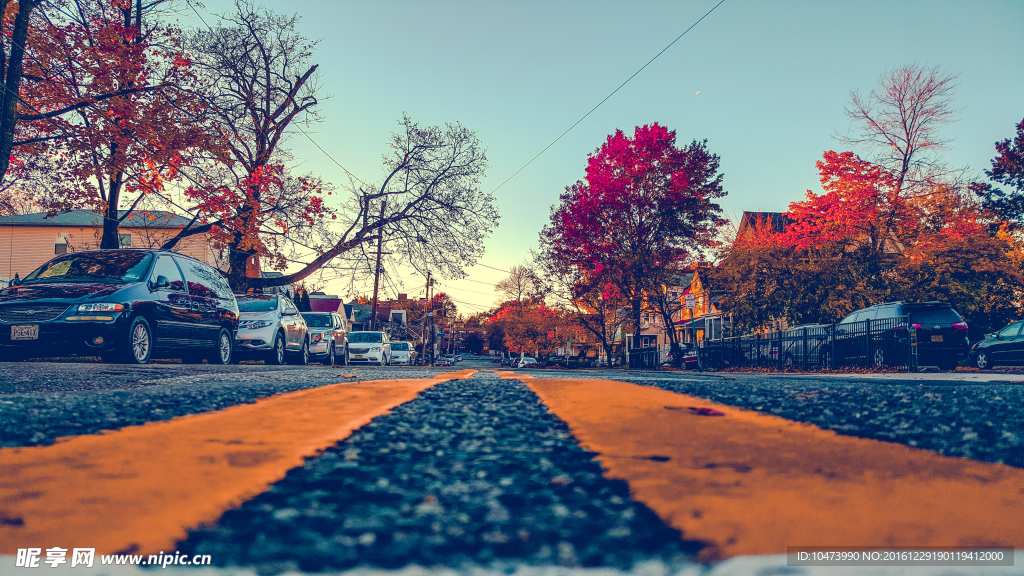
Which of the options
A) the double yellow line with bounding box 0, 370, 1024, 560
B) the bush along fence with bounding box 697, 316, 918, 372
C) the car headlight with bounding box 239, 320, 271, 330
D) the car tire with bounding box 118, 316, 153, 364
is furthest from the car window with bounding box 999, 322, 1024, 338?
the car tire with bounding box 118, 316, 153, 364

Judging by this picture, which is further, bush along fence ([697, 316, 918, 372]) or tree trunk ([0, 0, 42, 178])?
bush along fence ([697, 316, 918, 372])

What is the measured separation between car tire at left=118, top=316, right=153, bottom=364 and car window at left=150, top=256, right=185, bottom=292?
715mm

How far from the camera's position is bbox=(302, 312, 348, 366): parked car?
57.7ft

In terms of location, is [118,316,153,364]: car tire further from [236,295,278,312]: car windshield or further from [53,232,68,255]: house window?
[53,232,68,255]: house window

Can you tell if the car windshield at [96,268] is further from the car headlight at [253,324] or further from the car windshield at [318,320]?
the car windshield at [318,320]

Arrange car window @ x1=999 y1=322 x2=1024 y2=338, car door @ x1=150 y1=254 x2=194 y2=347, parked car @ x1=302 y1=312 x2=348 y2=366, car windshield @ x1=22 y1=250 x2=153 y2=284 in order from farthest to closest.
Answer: parked car @ x1=302 y1=312 x2=348 y2=366 → car window @ x1=999 y1=322 x2=1024 y2=338 → car door @ x1=150 y1=254 x2=194 y2=347 → car windshield @ x1=22 y1=250 x2=153 y2=284

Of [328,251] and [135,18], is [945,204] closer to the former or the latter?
[328,251]

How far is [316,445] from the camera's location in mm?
1021

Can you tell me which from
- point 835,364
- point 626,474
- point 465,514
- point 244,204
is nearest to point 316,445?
point 465,514

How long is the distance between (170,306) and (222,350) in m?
2.23

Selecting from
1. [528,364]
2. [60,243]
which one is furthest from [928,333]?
[60,243]

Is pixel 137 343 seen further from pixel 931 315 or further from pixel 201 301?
pixel 931 315

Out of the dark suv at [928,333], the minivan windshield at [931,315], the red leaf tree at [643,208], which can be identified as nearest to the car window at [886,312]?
the dark suv at [928,333]

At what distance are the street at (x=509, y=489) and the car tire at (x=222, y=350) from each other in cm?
1025
